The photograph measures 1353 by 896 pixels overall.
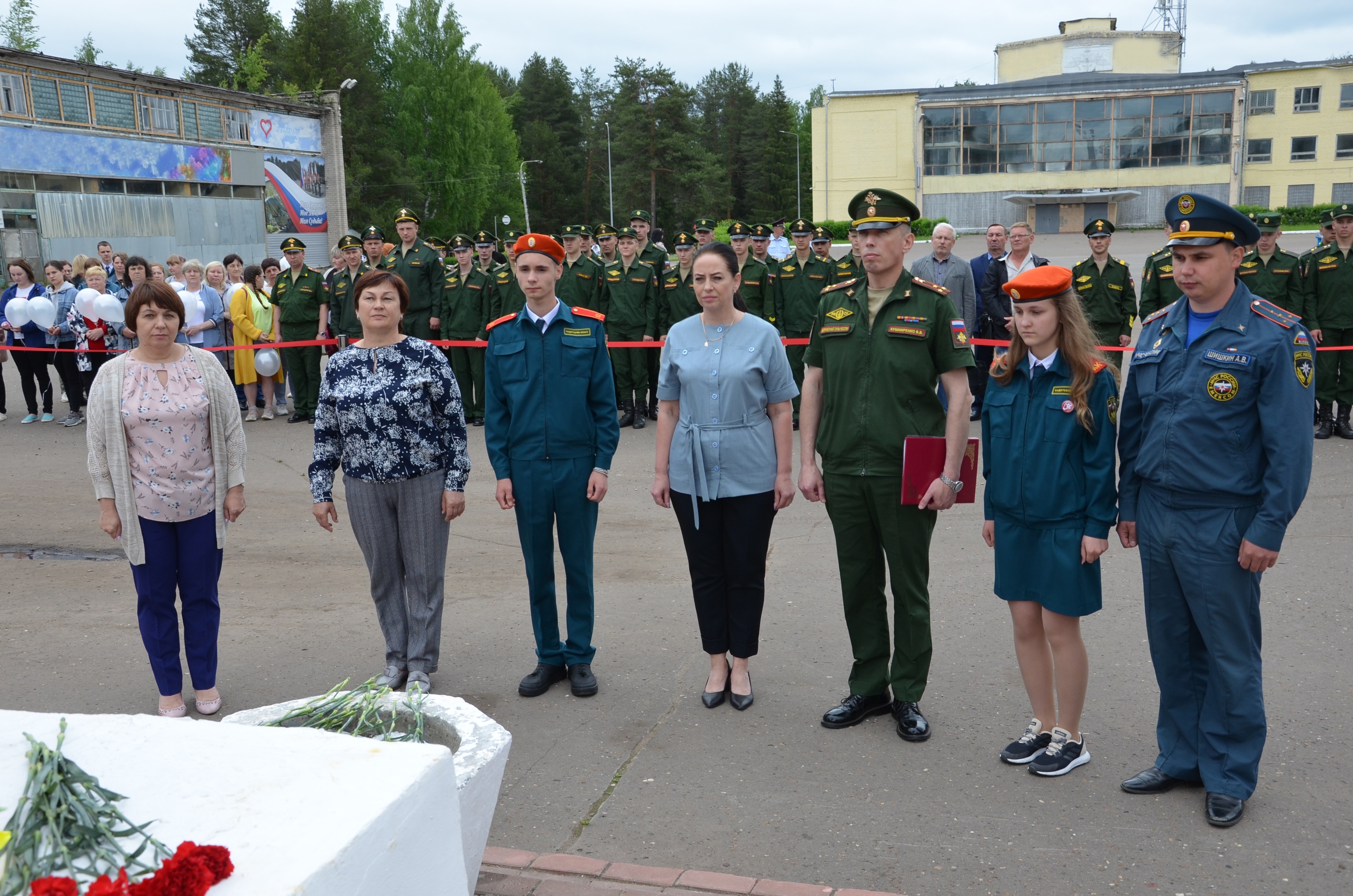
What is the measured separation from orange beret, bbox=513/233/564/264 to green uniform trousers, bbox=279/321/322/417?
892cm

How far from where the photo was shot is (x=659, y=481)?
16.6 ft

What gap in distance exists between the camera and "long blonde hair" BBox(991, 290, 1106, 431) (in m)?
3.97

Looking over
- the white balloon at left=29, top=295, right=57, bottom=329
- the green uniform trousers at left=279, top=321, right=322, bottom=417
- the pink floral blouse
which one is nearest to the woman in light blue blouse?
the pink floral blouse

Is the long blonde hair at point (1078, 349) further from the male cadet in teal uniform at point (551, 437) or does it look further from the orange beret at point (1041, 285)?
the male cadet in teal uniform at point (551, 437)

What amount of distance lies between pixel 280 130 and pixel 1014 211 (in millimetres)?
41254

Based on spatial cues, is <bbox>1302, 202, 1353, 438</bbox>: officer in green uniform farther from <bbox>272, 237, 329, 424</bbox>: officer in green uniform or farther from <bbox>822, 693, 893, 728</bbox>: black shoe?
<bbox>272, 237, 329, 424</bbox>: officer in green uniform

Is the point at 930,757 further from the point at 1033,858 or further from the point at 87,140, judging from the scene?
the point at 87,140

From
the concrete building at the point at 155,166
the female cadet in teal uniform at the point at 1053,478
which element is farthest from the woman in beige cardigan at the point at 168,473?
the concrete building at the point at 155,166

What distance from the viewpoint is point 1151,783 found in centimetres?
403

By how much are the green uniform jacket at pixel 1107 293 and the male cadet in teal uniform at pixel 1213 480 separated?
7851mm

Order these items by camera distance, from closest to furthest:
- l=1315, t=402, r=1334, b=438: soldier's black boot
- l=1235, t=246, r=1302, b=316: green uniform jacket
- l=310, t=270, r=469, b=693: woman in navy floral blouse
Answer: l=310, t=270, r=469, b=693: woman in navy floral blouse, l=1315, t=402, r=1334, b=438: soldier's black boot, l=1235, t=246, r=1302, b=316: green uniform jacket

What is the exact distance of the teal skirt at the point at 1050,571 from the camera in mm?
4031

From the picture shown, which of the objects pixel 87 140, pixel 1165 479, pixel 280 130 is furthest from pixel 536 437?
pixel 280 130

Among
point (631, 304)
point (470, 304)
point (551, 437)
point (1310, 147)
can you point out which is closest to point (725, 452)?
point (551, 437)
